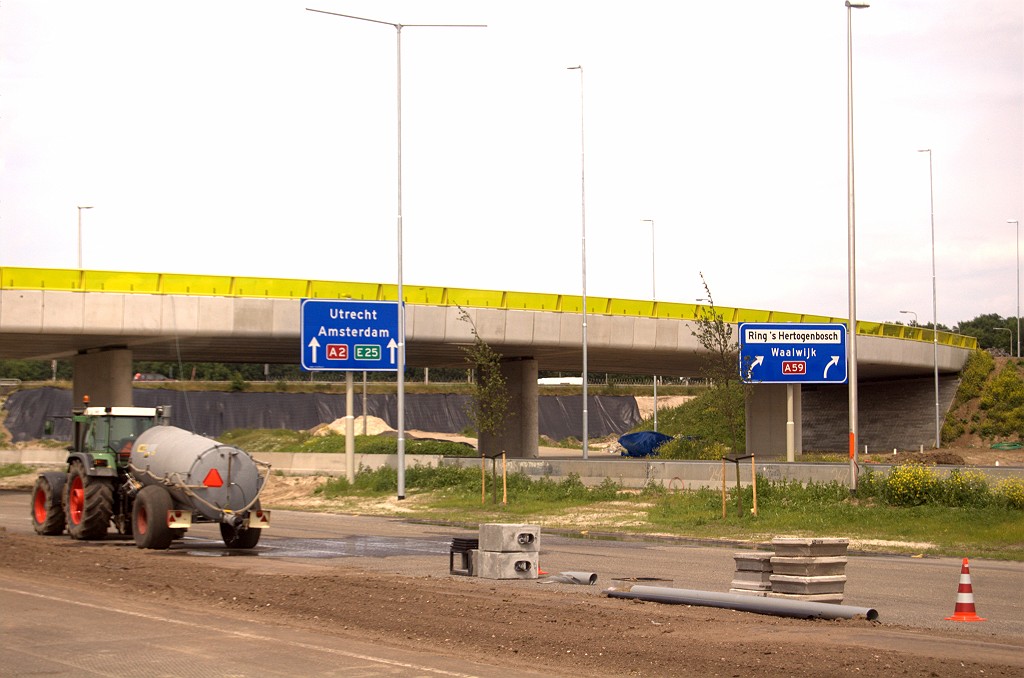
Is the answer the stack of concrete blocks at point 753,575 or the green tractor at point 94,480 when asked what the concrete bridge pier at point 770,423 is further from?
the stack of concrete blocks at point 753,575

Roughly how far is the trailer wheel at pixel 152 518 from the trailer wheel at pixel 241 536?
112cm

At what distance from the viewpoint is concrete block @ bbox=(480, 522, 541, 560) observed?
52.9 feet

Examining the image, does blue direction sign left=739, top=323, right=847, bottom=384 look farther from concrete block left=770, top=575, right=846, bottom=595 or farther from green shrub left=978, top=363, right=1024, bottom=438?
green shrub left=978, top=363, right=1024, bottom=438

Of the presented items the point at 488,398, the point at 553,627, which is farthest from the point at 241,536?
the point at 488,398

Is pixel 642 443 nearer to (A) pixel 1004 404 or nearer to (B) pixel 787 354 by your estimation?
(A) pixel 1004 404

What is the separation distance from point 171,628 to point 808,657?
632 centimetres

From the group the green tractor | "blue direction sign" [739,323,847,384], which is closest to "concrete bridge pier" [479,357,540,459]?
"blue direction sign" [739,323,847,384]

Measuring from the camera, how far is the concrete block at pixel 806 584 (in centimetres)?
1323

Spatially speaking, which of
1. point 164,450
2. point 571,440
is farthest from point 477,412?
point 571,440

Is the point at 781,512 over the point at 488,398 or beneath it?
beneath

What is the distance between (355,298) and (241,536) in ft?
71.0

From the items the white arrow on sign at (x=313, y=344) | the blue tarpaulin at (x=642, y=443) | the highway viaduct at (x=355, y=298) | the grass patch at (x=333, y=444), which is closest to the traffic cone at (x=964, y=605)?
the white arrow on sign at (x=313, y=344)

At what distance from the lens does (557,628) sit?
37.5 ft

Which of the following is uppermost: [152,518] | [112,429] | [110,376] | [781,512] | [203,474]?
[110,376]
